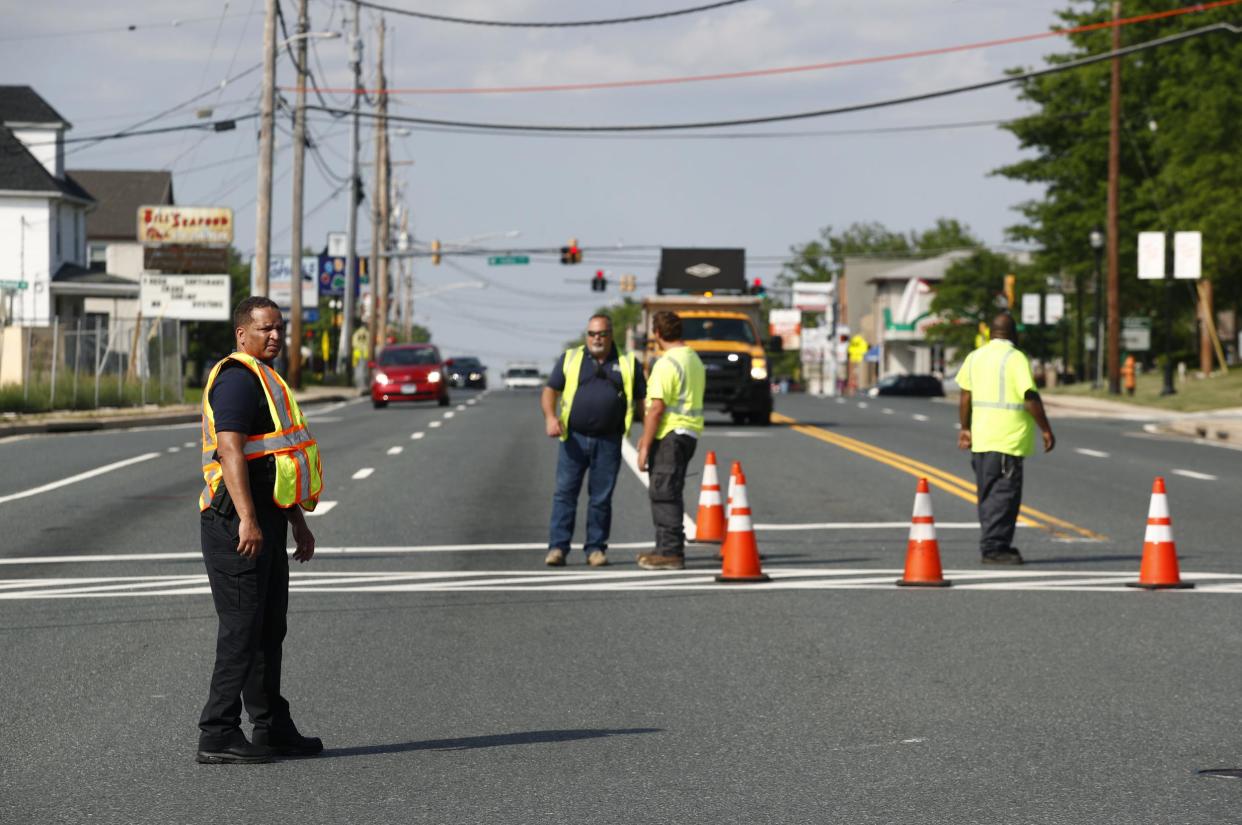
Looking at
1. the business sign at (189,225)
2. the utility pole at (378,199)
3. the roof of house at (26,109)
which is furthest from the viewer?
the utility pole at (378,199)

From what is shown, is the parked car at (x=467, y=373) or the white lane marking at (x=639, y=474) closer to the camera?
the white lane marking at (x=639, y=474)

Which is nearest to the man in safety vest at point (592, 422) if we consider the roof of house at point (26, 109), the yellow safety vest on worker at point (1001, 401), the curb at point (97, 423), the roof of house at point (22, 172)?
the yellow safety vest on worker at point (1001, 401)

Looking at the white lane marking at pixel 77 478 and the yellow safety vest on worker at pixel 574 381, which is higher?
the yellow safety vest on worker at pixel 574 381

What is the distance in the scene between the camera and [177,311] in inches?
2470

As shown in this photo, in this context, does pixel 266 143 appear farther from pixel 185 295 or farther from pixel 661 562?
pixel 661 562

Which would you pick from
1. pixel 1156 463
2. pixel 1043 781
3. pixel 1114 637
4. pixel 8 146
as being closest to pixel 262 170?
pixel 8 146

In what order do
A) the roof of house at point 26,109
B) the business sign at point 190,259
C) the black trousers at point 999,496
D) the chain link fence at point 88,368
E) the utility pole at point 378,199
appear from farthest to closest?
the utility pole at point 378,199 → the roof of house at point 26,109 → the business sign at point 190,259 → the chain link fence at point 88,368 → the black trousers at point 999,496

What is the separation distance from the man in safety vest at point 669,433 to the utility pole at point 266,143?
35.8 metres

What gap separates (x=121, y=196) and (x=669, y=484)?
3448 inches

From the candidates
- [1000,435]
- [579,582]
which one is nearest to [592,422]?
[579,582]

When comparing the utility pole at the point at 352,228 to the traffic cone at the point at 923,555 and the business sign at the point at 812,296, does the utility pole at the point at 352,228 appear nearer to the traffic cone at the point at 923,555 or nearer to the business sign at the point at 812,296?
the traffic cone at the point at 923,555

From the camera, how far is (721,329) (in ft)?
128

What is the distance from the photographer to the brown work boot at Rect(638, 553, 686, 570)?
15.1 metres

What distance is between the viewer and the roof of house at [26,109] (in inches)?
2781
